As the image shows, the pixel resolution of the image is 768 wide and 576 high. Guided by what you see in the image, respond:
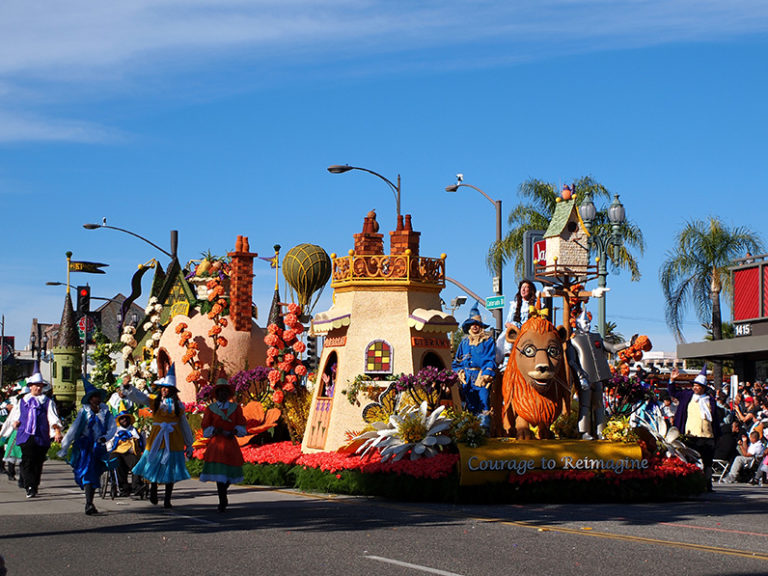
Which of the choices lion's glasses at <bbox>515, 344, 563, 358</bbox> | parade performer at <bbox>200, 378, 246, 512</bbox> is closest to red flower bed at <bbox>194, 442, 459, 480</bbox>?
lion's glasses at <bbox>515, 344, 563, 358</bbox>

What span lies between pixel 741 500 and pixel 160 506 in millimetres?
8930

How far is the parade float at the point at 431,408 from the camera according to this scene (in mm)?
15672

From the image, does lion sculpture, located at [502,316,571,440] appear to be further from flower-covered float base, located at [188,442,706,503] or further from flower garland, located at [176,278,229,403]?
flower garland, located at [176,278,229,403]

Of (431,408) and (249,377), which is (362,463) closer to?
(431,408)

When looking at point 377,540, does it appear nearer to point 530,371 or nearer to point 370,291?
point 530,371

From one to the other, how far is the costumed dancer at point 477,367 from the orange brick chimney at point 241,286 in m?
11.8

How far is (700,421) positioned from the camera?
1803 centimetres

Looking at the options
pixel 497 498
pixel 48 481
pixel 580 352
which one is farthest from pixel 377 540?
pixel 48 481

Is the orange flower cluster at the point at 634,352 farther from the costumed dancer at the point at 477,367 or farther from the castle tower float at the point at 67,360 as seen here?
the castle tower float at the point at 67,360

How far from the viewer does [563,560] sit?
927 centimetres

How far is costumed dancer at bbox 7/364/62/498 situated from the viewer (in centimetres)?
1738

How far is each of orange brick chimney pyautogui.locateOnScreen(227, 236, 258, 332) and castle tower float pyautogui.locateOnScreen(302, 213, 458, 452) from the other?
7.63m

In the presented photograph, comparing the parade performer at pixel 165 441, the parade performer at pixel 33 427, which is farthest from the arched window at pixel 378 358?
the parade performer at pixel 165 441

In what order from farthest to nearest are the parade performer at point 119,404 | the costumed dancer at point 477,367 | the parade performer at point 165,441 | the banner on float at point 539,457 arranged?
the costumed dancer at point 477,367, the parade performer at point 119,404, the banner on float at point 539,457, the parade performer at point 165,441
